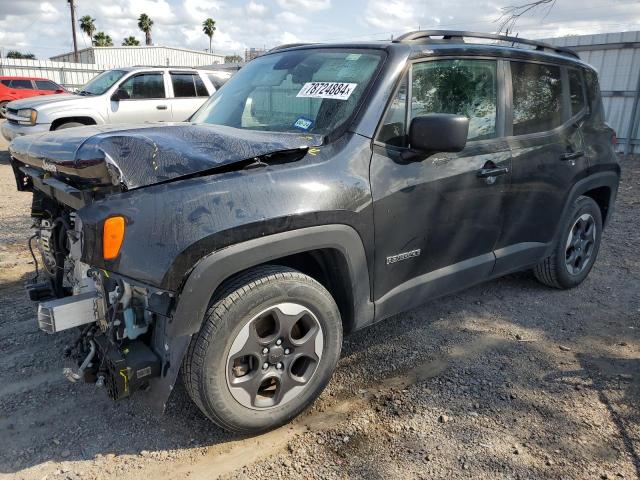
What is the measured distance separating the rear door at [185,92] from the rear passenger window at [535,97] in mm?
8039

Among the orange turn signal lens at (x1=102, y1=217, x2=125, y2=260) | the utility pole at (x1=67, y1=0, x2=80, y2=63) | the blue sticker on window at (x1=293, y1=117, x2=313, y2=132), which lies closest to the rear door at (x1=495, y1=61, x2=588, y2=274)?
the blue sticker on window at (x1=293, y1=117, x2=313, y2=132)

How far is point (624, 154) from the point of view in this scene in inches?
484

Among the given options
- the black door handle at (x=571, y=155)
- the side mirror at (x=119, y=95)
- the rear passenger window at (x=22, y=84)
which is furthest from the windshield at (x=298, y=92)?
the rear passenger window at (x=22, y=84)

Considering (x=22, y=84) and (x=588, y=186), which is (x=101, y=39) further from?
(x=588, y=186)

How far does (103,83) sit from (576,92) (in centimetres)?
914

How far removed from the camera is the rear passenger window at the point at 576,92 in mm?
4137

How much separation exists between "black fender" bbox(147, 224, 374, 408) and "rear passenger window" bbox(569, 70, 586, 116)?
102 inches

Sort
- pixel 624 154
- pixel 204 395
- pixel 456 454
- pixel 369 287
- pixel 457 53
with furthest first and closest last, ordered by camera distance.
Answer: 1. pixel 624 154
2. pixel 457 53
3. pixel 369 287
4. pixel 456 454
5. pixel 204 395

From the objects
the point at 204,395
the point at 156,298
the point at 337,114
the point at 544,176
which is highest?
the point at 337,114

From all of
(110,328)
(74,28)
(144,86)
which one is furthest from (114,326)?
(74,28)

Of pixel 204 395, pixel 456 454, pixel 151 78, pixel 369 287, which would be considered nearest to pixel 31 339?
pixel 204 395

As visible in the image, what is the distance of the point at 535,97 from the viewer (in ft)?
12.4

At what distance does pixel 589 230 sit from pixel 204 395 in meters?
3.70

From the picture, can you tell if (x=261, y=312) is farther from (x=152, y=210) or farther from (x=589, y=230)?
(x=589, y=230)
